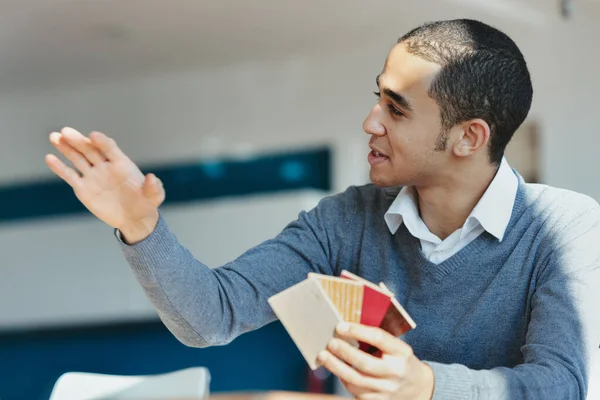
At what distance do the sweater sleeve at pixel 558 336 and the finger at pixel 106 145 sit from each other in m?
0.64

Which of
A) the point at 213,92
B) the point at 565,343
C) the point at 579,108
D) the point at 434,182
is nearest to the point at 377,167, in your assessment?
the point at 434,182

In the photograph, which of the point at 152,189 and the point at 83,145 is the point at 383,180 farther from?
the point at 83,145

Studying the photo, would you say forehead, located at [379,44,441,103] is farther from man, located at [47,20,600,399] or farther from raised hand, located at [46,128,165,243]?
raised hand, located at [46,128,165,243]

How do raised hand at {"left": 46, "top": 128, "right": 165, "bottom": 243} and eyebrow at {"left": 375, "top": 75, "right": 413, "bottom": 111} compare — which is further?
eyebrow at {"left": 375, "top": 75, "right": 413, "bottom": 111}

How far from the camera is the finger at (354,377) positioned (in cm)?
143

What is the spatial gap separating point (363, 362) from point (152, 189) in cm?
47

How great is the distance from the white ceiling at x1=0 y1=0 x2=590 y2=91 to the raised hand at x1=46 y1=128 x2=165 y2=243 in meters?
3.93

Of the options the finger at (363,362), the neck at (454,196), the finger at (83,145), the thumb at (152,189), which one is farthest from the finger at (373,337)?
the neck at (454,196)

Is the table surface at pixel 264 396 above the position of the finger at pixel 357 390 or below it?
above

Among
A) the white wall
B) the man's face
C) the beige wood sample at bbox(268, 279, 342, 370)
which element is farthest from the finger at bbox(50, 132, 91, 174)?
the white wall

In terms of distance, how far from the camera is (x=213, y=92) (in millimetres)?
6895

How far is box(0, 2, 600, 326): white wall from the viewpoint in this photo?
555cm

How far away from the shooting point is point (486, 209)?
1936 millimetres

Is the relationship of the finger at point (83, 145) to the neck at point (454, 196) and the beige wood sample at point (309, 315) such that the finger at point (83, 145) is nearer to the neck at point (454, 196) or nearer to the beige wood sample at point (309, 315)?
the beige wood sample at point (309, 315)
